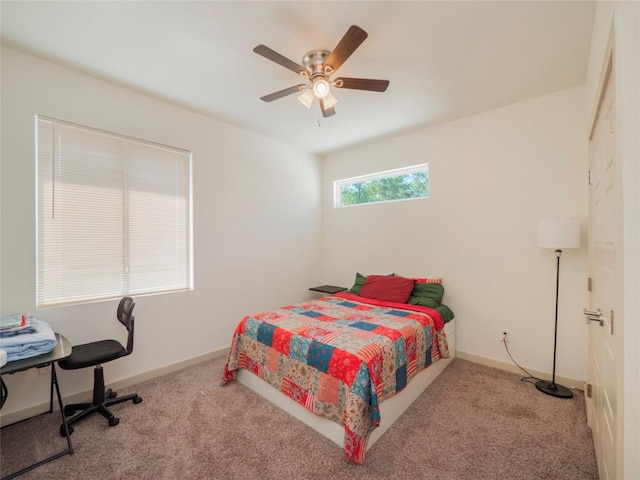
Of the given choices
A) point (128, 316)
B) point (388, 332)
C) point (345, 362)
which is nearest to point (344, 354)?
point (345, 362)

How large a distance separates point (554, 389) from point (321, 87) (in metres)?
3.25

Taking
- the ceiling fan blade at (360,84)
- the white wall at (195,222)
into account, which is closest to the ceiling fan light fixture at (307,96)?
the ceiling fan blade at (360,84)

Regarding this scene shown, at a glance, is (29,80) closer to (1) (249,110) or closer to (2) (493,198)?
(1) (249,110)

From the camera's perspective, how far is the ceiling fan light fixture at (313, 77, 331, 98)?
2.02 meters

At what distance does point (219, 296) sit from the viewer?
3.33m

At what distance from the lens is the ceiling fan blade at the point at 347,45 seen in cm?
153

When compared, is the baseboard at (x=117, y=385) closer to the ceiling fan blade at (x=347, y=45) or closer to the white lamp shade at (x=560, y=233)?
the ceiling fan blade at (x=347, y=45)

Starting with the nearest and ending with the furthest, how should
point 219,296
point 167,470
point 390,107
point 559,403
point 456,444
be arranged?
1. point 167,470
2. point 456,444
3. point 559,403
4. point 390,107
5. point 219,296

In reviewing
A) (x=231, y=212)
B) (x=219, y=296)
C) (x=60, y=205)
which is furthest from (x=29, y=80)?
(x=219, y=296)

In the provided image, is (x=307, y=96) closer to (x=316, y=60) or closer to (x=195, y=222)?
(x=316, y=60)

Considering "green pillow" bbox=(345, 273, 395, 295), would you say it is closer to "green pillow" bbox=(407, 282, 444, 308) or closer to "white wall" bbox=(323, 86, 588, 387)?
"white wall" bbox=(323, 86, 588, 387)

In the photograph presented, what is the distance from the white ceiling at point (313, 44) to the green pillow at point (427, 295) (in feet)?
6.61

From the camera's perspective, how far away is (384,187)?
402cm

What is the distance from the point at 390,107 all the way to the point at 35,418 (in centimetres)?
414
